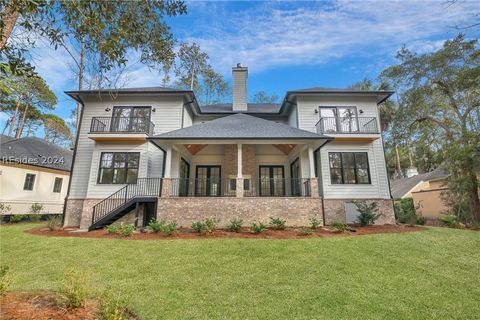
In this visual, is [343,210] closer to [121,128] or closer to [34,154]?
[121,128]

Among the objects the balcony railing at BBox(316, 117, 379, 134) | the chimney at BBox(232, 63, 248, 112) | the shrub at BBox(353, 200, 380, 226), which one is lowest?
the shrub at BBox(353, 200, 380, 226)

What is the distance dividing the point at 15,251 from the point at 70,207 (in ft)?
16.6

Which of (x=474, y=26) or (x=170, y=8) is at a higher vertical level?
(x=170, y=8)

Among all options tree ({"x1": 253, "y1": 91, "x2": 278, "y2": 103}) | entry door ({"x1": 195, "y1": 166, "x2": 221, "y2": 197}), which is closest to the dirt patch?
entry door ({"x1": 195, "y1": 166, "x2": 221, "y2": 197})

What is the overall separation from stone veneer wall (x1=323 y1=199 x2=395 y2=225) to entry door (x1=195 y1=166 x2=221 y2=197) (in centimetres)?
597

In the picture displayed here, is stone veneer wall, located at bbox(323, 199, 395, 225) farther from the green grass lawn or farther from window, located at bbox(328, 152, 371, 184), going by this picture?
the green grass lawn

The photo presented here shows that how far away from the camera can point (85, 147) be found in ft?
43.4

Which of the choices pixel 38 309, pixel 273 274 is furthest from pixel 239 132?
pixel 38 309

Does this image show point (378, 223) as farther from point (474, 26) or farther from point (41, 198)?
point (41, 198)

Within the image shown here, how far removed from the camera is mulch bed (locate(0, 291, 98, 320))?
3221 millimetres

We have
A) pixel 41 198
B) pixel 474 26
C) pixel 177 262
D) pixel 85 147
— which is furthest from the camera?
pixel 41 198

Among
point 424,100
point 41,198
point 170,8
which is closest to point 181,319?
point 170,8

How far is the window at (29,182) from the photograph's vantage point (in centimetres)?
1655

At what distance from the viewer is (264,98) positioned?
28.5 metres
